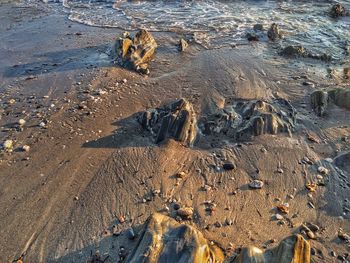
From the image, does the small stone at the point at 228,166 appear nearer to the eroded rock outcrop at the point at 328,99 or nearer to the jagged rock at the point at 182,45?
the eroded rock outcrop at the point at 328,99

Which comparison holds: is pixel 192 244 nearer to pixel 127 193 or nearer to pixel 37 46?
pixel 127 193

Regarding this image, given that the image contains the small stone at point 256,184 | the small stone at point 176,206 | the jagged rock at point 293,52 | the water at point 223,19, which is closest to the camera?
the small stone at point 176,206

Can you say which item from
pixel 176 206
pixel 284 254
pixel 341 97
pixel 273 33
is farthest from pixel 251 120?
pixel 273 33

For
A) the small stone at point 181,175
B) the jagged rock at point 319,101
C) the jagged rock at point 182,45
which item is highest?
the jagged rock at point 319,101

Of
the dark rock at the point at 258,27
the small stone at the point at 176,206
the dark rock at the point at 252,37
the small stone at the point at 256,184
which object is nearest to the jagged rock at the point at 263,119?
the small stone at the point at 256,184

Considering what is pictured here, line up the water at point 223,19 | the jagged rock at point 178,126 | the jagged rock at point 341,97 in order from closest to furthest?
the jagged rock at point 178,126, the jagged rock at point 341,97, the water at point 223,19

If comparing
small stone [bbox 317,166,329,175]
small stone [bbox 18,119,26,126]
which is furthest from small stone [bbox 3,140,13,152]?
small stone [bbox 317,166,329,175]

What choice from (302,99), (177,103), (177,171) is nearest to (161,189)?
(177,171)

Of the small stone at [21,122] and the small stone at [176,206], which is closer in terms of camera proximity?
the small stone at [176,206]
